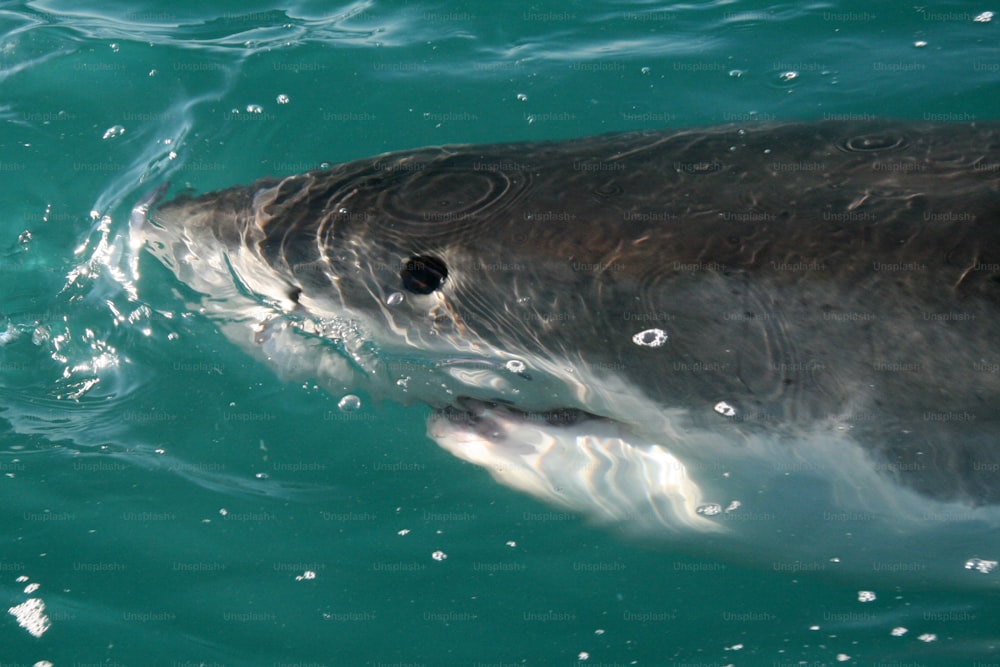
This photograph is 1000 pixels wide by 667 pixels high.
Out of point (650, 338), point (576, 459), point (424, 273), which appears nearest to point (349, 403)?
point (424, 273)

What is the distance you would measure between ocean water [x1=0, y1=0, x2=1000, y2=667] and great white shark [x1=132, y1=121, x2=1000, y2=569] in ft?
1.57

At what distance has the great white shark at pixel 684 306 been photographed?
2221mm

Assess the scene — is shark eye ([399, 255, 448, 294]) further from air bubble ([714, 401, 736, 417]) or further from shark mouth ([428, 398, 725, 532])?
air bubble ([714, 401, 736, 417])

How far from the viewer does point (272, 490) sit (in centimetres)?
350

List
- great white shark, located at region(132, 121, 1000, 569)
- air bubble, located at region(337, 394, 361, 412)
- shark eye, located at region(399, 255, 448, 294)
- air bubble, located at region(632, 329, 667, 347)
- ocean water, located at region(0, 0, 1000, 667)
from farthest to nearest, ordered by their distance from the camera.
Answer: air bubble, located at region(337, 394, 361, 412) → ocean water, located at region(0, 0, 1000, 667) → shark eye, located at region(399, 255, 448, 294) → air bubble, located at region(632, 329, 667, 347) → great white shark, located at region(132, 121, 1000, 569)

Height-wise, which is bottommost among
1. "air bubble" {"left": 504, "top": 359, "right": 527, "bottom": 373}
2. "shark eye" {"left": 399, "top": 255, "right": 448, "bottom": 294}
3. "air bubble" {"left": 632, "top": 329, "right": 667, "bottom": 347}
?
"air bubble" {"left": 632, "top": 329, "right": 667, "bottom": 347}

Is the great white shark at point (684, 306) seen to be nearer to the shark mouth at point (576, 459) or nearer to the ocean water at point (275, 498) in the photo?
the shark mouth at point (576, 459)

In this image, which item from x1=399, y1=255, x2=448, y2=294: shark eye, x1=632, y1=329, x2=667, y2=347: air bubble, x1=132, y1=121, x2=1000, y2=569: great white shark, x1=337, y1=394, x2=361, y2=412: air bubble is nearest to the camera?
x1=132, y1=121, x2=1000, y2=569: great white shark

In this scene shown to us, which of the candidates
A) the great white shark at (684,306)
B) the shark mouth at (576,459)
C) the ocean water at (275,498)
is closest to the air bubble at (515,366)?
the great white shark at (684,306)

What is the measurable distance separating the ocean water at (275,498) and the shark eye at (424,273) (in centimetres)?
99

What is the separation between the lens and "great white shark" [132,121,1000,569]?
2221mm

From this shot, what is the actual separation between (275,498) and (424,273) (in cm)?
139

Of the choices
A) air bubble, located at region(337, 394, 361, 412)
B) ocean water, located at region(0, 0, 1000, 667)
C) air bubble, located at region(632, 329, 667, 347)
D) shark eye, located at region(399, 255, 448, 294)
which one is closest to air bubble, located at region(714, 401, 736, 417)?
air bubble, located at region(632, 329, 667, 347)

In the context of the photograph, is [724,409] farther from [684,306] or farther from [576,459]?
[576,459]
